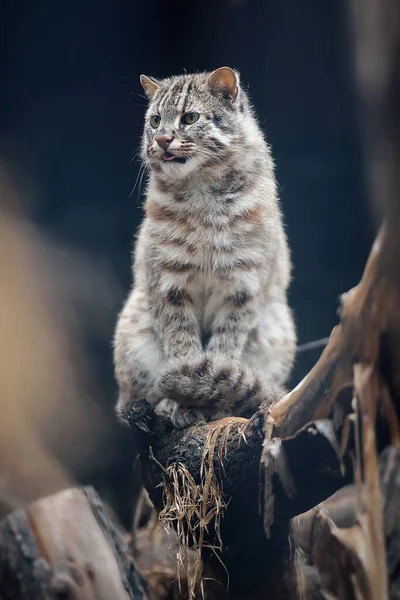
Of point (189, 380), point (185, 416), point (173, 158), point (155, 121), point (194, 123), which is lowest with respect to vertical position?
point (185, 416)

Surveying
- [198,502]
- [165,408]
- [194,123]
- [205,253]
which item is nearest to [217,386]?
[165,408]

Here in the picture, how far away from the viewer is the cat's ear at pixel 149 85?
10.3ft

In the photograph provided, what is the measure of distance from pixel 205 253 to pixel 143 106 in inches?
33.2

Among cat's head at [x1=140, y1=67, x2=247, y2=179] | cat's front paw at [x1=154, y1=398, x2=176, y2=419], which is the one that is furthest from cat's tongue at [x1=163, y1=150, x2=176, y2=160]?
cat's front paw at [x1=154, y1=398, x2=176, y2=419]

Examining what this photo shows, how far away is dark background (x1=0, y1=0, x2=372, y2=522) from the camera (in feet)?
9.55

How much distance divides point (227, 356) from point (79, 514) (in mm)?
1109

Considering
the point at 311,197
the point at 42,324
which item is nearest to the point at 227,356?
the point at 311,197

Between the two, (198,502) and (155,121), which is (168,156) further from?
(198,502)

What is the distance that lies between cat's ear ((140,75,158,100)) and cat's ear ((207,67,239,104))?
298mm

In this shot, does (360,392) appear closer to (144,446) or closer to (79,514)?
(144,446)

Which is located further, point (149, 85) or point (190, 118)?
point (149, 85)

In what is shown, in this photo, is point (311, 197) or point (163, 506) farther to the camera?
point (311, 197)

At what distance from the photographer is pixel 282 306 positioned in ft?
11.5

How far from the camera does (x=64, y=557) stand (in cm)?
304
